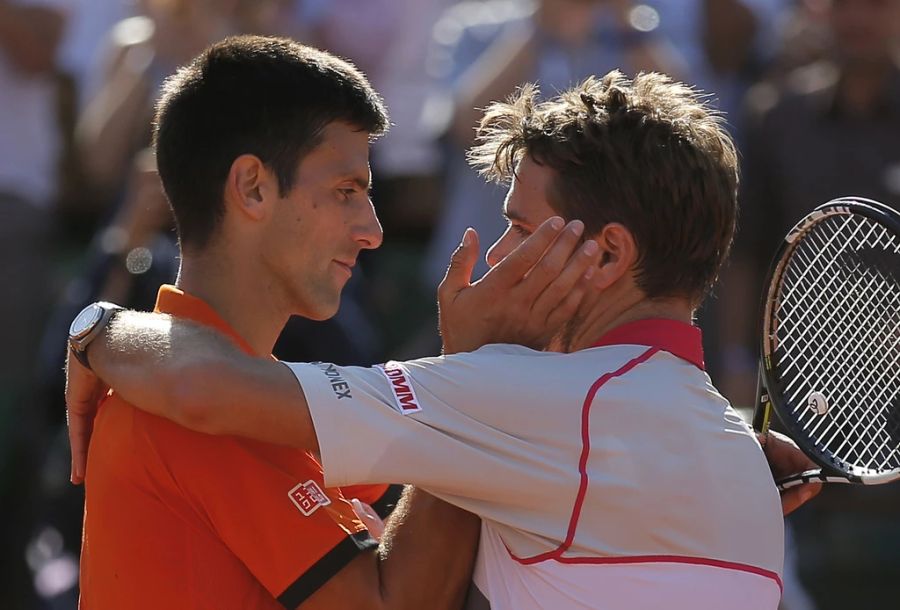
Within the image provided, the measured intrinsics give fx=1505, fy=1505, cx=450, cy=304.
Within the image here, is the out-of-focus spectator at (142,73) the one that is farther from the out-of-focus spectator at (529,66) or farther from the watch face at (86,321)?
the watch face at (86,321)

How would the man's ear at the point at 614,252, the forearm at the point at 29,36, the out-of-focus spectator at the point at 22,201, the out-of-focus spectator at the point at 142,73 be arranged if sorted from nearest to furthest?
the man's ear at the point at 614,252 < the out-of-focus spectator at the point at 22,201 < the out-of-focus spectator at the point at 142,73 < the forearm at the point at 29,36

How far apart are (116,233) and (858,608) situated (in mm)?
3651

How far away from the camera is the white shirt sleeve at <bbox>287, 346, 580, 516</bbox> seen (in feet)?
8.81

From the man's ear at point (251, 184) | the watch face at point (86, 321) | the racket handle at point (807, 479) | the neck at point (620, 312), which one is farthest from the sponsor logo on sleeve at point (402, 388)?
the racket handle at point (807, 479)

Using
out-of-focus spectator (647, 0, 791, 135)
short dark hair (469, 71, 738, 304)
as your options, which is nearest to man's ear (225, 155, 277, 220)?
short dark hair (469, 71, 738, 304)

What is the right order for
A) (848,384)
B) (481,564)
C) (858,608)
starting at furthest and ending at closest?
1. (858,608)
2. (848,384)
3. (481,564)

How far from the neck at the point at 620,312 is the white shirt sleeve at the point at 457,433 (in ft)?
0.97

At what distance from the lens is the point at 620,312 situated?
9.73 ft

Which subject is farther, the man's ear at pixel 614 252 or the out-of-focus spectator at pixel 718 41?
the out-of-focus spectator at pixel 718 41

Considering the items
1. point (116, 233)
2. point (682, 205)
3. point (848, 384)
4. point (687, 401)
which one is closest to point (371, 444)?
point (687, 401)

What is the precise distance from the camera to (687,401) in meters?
2.81

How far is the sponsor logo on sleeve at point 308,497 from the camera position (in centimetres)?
287

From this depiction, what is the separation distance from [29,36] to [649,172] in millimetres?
4608

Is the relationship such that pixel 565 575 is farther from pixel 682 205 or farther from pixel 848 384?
pixel 848 384
